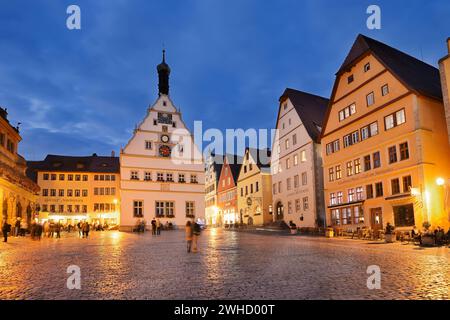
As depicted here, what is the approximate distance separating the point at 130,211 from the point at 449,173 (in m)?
34.0

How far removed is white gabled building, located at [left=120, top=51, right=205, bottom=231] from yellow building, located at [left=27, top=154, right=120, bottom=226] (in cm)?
2174

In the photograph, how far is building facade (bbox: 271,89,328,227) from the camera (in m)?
40.1

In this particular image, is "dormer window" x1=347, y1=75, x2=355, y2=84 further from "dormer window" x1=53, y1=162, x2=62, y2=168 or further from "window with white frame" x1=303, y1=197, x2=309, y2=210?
"dormer window" x1=53, y1=162, x2=62, y2=168

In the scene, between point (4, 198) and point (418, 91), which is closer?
point (418, 91)

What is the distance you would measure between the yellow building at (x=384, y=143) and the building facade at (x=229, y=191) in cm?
2885

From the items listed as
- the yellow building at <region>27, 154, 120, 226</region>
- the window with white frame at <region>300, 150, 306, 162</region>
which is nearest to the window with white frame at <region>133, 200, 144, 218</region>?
the window with white frame at <region>300, 150, 306, 162</region>

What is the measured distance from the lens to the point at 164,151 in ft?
163

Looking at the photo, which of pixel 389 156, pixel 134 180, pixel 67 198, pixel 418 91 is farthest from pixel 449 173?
pixel 67 198

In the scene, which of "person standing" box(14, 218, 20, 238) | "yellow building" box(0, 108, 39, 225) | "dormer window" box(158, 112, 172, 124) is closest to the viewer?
"person standing" box(14, 218, 20, 238)

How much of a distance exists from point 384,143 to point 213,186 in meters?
51.4

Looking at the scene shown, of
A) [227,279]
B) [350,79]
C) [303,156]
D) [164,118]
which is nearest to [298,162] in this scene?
[303,156]

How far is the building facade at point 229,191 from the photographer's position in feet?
213
